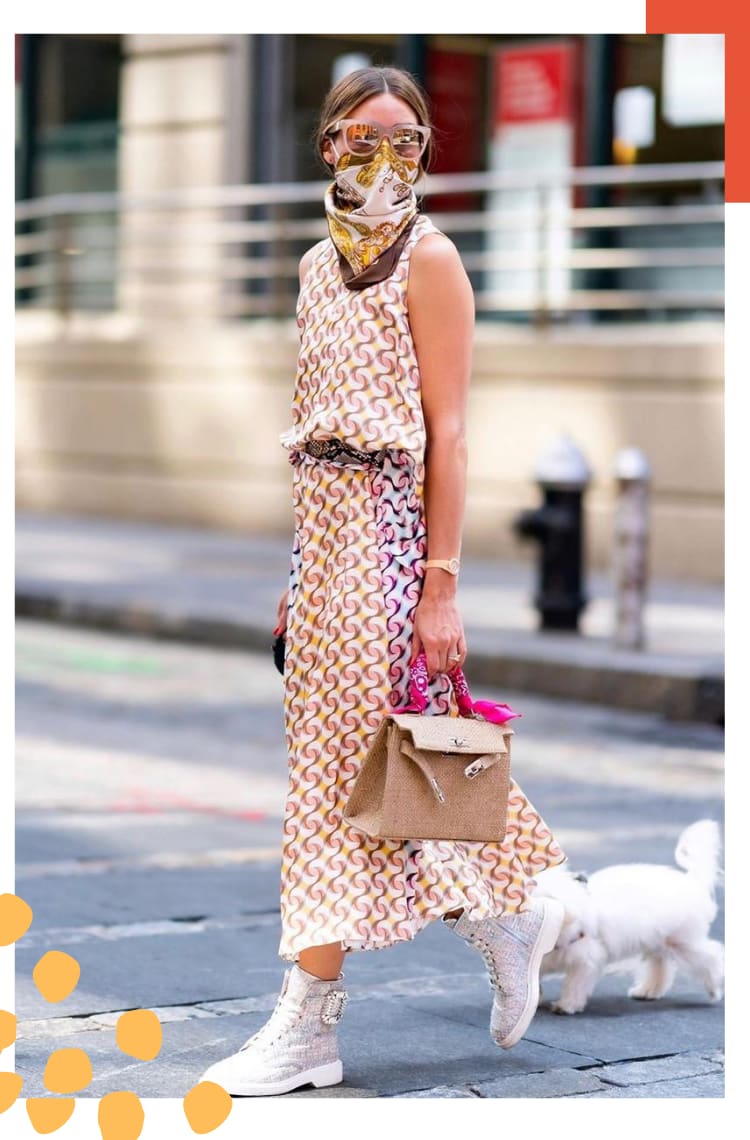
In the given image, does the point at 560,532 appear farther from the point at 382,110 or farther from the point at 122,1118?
the point at 122,1118

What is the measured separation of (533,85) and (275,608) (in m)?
6.12

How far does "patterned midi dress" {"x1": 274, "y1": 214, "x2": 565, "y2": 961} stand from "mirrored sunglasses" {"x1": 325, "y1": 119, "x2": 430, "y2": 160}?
155 millimetres

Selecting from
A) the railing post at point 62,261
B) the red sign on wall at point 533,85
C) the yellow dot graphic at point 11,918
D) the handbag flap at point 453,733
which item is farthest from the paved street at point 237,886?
the railing post at point 62,261

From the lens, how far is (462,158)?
16203 millimetres

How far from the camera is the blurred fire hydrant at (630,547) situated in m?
9.73

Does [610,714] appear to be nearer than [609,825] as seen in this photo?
No

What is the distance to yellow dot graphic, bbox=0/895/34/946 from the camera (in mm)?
3316

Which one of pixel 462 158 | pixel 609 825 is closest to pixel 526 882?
pixel 609 825

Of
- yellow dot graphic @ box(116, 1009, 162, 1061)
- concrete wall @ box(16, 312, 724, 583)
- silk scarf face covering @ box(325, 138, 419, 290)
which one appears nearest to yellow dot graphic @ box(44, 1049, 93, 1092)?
yellow dot graphic @ box(116, 1009, 162, 1061)

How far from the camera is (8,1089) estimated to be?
3268 millimetres

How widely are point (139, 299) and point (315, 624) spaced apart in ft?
47.1

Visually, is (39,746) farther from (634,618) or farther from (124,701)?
(634,618)

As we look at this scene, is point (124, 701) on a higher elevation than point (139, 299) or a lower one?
lower

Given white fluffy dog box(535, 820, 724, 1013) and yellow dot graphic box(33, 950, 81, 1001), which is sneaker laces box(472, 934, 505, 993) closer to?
white fluffy dog box(535, 820, 724, 1013)
